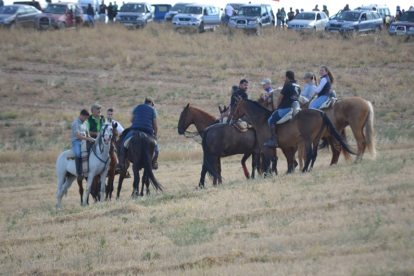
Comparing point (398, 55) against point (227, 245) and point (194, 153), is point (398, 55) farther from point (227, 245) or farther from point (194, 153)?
point (227, 245)

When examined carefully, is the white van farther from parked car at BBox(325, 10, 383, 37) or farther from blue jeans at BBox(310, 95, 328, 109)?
blue jeans at BBox(310, 95, 328, 109)

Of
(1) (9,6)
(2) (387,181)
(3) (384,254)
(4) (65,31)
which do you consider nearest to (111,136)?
(2) (387,181)

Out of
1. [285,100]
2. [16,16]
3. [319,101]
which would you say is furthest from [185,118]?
[16,16]

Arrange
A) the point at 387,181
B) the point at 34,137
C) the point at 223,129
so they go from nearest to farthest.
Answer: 1. the point at 387,181
2. the point at 223,129
3. the point at 34,137

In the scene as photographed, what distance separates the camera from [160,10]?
47062 millimetres

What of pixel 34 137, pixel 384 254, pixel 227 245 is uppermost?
pixel 384 254

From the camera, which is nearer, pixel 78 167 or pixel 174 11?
pixel 78 167

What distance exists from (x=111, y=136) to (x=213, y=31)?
95.7 feet

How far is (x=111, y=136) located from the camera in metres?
11.7

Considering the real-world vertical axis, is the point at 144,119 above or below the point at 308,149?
above

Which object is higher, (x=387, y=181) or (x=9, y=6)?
(x=9, y=6)

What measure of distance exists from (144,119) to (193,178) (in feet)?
12.0

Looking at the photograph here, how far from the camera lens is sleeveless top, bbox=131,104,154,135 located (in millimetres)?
12305

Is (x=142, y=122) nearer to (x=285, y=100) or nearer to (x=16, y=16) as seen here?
(x=285, y=100)
